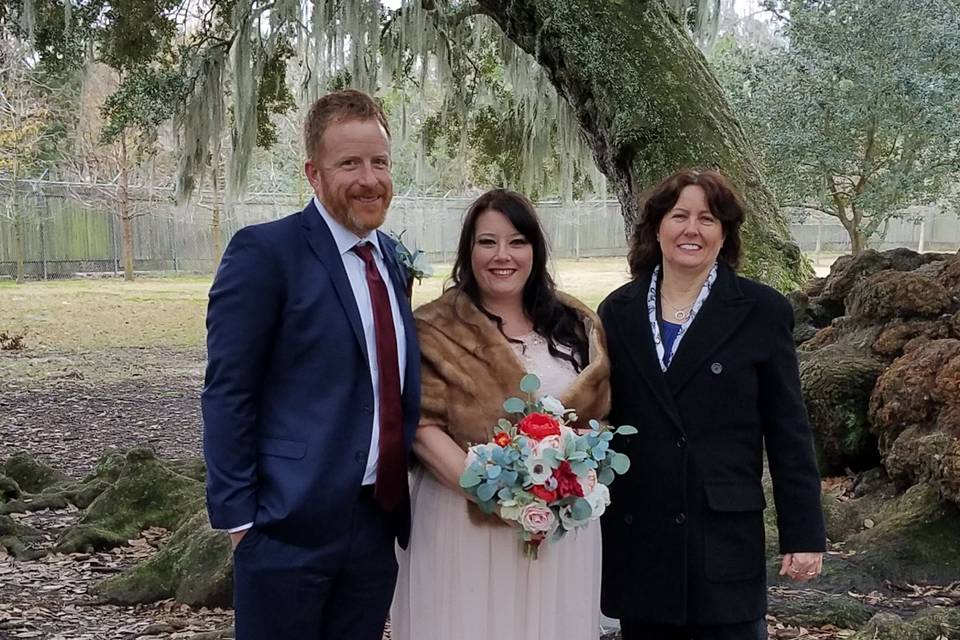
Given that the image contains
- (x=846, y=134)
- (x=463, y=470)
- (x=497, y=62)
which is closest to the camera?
(x=463, y=470)

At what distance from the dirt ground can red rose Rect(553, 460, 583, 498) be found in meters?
0.96

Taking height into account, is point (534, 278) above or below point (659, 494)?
above

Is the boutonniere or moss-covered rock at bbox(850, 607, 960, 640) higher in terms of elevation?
the boutonniere

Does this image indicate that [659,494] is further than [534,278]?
No

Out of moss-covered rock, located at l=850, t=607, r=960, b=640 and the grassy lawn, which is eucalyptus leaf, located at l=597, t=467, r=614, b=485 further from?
the grassy lawn

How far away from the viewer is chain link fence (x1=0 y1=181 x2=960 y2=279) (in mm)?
21688

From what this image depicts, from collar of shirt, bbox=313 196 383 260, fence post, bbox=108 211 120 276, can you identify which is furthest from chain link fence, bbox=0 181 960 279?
collar of shirt, bbox=313 196 383 260

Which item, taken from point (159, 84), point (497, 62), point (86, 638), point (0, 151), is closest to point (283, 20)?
point (159, 84)

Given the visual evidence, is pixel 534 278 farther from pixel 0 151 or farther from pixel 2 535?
pixel 0 151

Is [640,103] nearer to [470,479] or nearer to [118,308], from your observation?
[470,479]

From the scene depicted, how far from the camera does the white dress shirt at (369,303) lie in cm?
247

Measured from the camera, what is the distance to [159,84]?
8.46 m

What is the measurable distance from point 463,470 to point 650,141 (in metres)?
3.44

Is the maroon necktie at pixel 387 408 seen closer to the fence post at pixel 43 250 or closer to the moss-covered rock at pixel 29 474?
the moss-covered rock at pixel 29 474
